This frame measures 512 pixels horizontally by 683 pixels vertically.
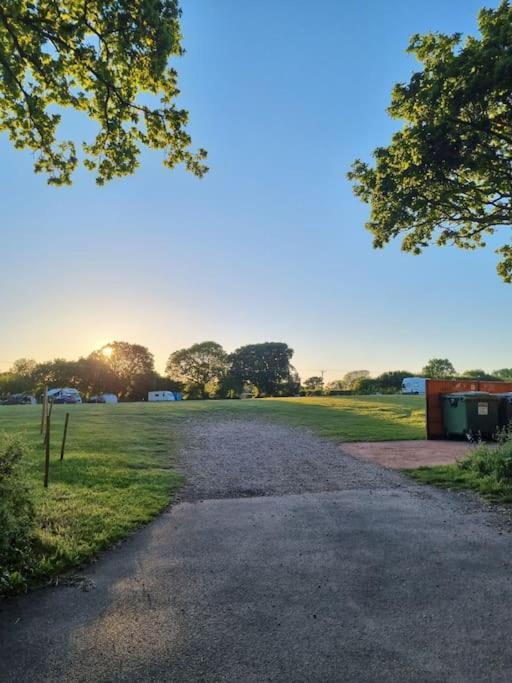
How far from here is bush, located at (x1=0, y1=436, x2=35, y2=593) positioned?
386 cm

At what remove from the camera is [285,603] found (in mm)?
3514

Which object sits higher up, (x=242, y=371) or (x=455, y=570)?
(x=242, y=371)

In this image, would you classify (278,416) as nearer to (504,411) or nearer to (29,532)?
(504,411)

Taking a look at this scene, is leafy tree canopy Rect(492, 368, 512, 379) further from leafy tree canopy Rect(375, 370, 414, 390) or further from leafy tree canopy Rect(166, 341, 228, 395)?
leafy tree canopy Rect(166, 341, 228, 395)

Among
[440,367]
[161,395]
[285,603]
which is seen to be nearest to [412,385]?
[440,367]

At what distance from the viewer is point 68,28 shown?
21.6 ft

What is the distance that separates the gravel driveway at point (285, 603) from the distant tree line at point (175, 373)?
60.5 metres

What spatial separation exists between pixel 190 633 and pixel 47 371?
75113 mm

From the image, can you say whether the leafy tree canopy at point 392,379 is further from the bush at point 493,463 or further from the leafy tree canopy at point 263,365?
the bush at point 493,463

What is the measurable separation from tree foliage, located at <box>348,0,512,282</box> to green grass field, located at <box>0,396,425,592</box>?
286 inches

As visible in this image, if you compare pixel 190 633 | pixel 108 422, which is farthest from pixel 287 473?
pixel 108 422

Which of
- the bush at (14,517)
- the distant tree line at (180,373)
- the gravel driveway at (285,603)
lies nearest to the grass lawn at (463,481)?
the gravel driveway at (285,603)

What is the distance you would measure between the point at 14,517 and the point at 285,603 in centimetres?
266

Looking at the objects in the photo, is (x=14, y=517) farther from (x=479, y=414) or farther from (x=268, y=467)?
(x=479, y=414)
